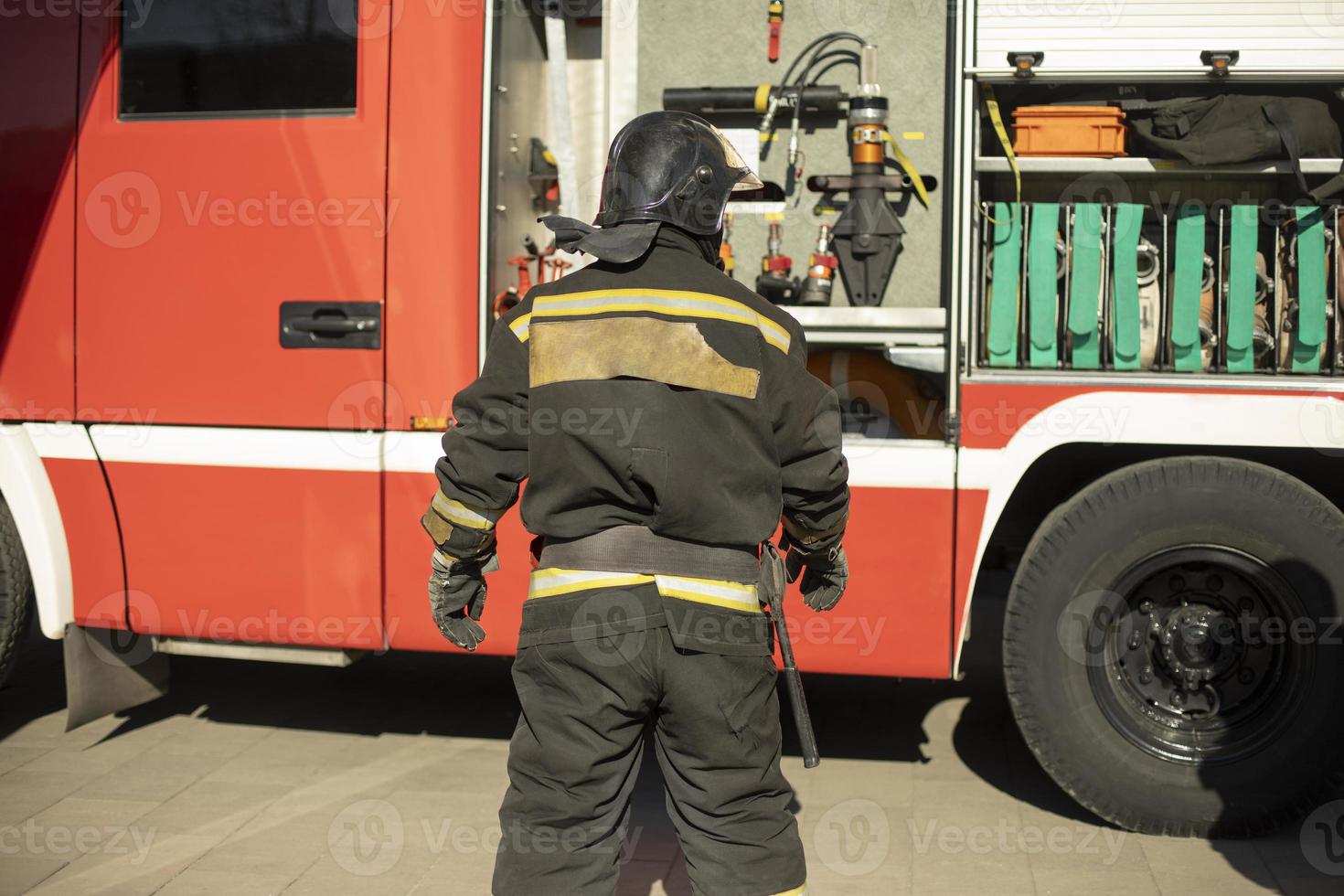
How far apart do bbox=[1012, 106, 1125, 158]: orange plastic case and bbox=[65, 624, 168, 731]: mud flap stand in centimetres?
328

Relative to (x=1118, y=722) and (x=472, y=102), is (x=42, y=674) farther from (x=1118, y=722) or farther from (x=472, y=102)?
(x=1118, y=722)

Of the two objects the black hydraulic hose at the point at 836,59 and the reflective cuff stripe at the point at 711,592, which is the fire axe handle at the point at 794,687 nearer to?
the reflective cuff stripe at the point at 711,592

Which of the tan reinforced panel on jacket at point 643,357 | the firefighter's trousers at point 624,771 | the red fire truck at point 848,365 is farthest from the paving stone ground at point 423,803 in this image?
the tan reinforced panel on jacket at point 643,357

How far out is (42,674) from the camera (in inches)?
226

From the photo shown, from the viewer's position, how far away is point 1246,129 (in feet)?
13.4

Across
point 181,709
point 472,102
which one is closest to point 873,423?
point 472,102

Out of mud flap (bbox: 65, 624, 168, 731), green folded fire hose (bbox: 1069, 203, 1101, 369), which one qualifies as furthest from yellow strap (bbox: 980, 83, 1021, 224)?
mud flap (bbox: 65, 624, 168, 731)

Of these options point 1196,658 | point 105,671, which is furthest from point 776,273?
point 105,671

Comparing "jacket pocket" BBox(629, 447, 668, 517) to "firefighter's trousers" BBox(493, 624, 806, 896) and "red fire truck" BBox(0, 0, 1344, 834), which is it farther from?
"red fire truck" BBox(0, 0, 1344, 834)

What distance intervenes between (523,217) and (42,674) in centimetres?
298

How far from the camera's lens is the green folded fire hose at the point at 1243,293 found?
4113mm

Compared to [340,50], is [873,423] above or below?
below

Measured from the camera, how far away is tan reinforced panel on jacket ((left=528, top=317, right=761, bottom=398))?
261 cm

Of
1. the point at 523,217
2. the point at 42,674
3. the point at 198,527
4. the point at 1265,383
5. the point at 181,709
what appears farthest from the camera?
the point at 42,674
